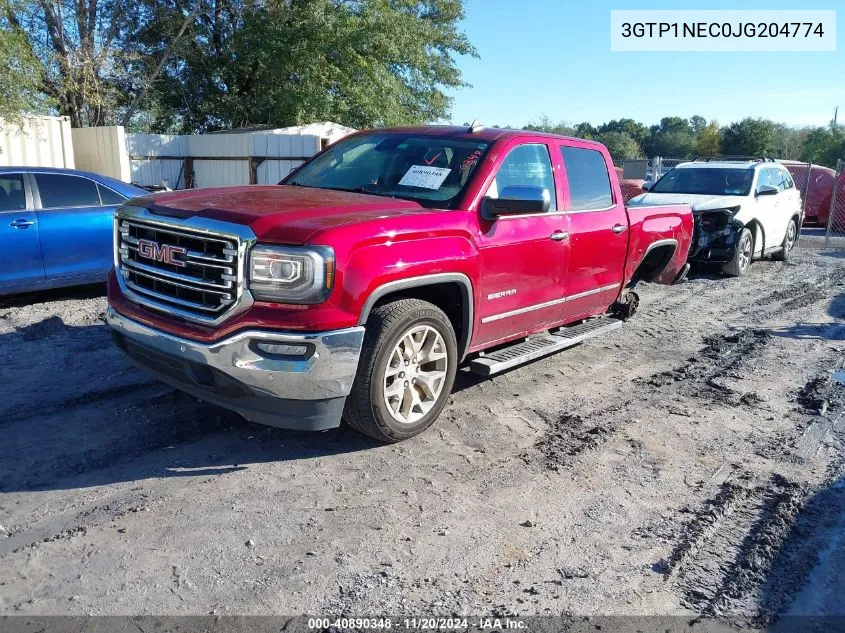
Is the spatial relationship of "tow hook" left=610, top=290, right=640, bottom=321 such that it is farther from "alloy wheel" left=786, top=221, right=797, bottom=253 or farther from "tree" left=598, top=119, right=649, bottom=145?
"tree" left=598, top=119, right=649, bottom=145

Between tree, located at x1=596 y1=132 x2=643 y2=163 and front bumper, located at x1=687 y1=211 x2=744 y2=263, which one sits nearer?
front bumper, located at x1=687 y1=211 x2=744 y2=263

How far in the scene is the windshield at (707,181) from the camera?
1199 centimetres

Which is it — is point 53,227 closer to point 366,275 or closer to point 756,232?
point 366,275

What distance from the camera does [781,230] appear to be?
42.3 feet

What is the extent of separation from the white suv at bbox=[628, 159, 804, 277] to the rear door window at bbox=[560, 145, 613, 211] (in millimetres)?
Answer: 5391

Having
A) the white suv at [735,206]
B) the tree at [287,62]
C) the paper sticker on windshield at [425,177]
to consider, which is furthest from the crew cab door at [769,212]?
the tree at [287,62]

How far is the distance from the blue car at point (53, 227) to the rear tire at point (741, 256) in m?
9.03

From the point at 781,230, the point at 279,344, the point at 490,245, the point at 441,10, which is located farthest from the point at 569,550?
the point at 441,10

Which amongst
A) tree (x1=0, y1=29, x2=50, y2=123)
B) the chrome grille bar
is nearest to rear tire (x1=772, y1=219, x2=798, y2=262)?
the chrome grille bar

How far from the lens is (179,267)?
405 centimetres

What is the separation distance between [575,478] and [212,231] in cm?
252

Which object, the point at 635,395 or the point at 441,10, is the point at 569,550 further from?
the point at 441,10

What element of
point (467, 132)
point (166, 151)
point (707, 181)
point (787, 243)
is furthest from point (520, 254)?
point (166, 151)

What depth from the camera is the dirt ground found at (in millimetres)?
3006
